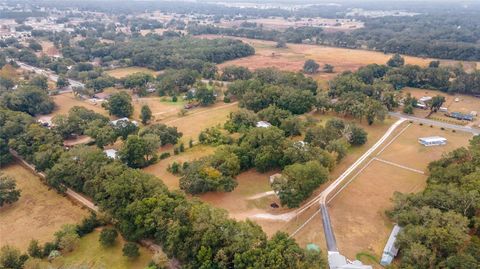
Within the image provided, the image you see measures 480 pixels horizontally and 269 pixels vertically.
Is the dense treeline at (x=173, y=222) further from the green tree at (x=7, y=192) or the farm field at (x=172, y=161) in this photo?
the farm field at (x=172, y=161)

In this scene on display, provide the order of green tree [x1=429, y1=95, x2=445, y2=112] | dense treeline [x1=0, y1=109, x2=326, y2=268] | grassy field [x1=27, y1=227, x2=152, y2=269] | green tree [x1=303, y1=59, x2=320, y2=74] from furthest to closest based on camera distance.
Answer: green tree [x1=303, y1=59, x2=320, y2=74] < green tree [x1=429, y1=95, x2=445, y2=112] < grassy field [x1=27, y1=227, x2=152, y2=269] < dense treeline [x1=0, y1=109, x2=326, y2=268]

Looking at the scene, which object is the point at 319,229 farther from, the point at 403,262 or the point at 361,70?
the point at 361,70

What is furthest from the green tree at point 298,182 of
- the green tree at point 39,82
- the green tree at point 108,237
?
the green tree at point 39,82

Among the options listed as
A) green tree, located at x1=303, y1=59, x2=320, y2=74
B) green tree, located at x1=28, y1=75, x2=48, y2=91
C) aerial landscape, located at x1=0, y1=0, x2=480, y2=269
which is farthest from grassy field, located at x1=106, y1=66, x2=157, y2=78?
green tree, located at x1=303, y1=59, x2=320, y2=74

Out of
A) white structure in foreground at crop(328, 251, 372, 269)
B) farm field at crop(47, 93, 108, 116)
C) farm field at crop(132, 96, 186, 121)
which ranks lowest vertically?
farm field at crop(47, 93, 108, 116)

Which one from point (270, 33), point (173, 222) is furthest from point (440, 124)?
point (270, 33)

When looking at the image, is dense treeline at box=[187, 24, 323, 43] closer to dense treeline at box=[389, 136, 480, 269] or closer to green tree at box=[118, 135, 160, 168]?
green tree at box=[118, 135, 160, 168]

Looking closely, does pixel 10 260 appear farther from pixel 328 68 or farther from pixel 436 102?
pixel 328 68
